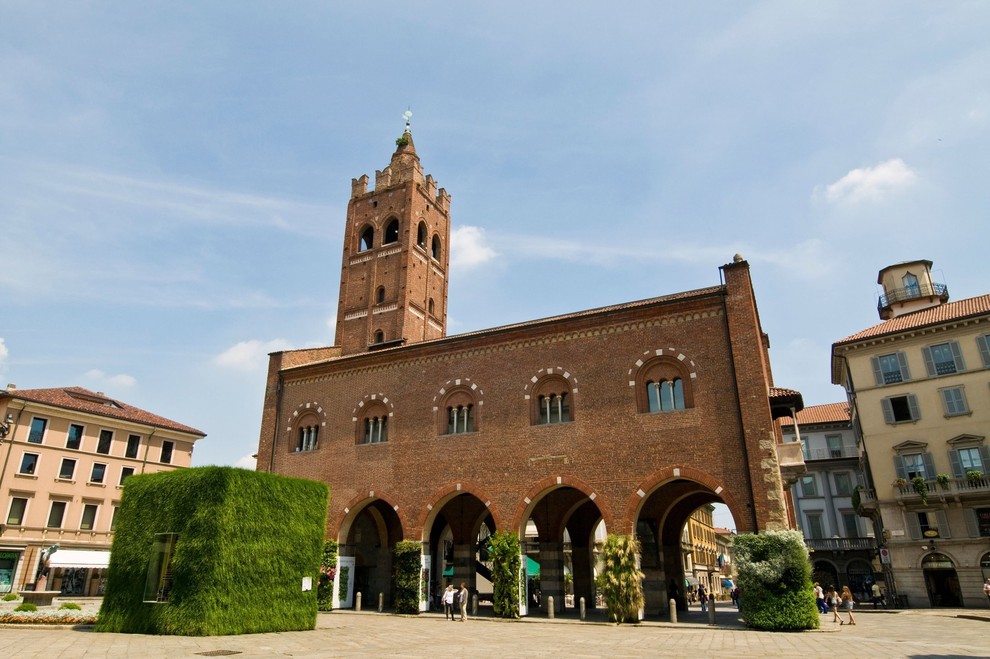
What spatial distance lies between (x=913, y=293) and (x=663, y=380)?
2914 cm

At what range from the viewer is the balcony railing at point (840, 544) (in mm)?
45562

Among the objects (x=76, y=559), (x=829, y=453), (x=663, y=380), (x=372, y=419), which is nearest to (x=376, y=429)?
(x=372, y=419)

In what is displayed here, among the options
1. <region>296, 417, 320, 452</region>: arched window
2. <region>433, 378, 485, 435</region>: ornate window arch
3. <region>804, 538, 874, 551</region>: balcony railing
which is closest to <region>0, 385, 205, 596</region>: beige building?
<region>296, 417, 320, 452</region>: arched window

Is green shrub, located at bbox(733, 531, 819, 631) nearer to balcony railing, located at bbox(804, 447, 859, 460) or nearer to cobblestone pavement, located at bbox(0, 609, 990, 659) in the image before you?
cobblestone pavement, located at bbox(0, 609, 990, 659)

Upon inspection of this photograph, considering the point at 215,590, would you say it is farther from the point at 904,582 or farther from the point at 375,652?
the point at 904,582

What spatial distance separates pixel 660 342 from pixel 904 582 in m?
20.8

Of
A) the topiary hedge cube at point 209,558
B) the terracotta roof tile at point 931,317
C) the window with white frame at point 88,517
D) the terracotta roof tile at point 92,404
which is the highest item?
the terracotta roof tile at point 931,317

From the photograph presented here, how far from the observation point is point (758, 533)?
2028 cm

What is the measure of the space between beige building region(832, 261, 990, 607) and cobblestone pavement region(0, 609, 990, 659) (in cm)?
1037

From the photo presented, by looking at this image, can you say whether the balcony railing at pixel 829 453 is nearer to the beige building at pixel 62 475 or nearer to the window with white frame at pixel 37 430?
the beige building at pixel 62 475

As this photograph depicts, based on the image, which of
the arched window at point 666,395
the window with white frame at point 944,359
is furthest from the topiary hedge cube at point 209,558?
the window with white frame at point 944,359

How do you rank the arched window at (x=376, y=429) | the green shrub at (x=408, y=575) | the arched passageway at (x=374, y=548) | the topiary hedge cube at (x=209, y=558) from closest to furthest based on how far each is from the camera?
the topiary hedge cube at (x=209, y=558) < the green shrub at (x=408, y=575) < the arched window at (x=376, y=429) < the arched passageway at (x=374, y=548)

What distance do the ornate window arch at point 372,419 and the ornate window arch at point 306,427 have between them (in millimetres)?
2054

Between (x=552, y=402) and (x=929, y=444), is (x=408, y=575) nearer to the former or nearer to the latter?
(x=552, y=402)
